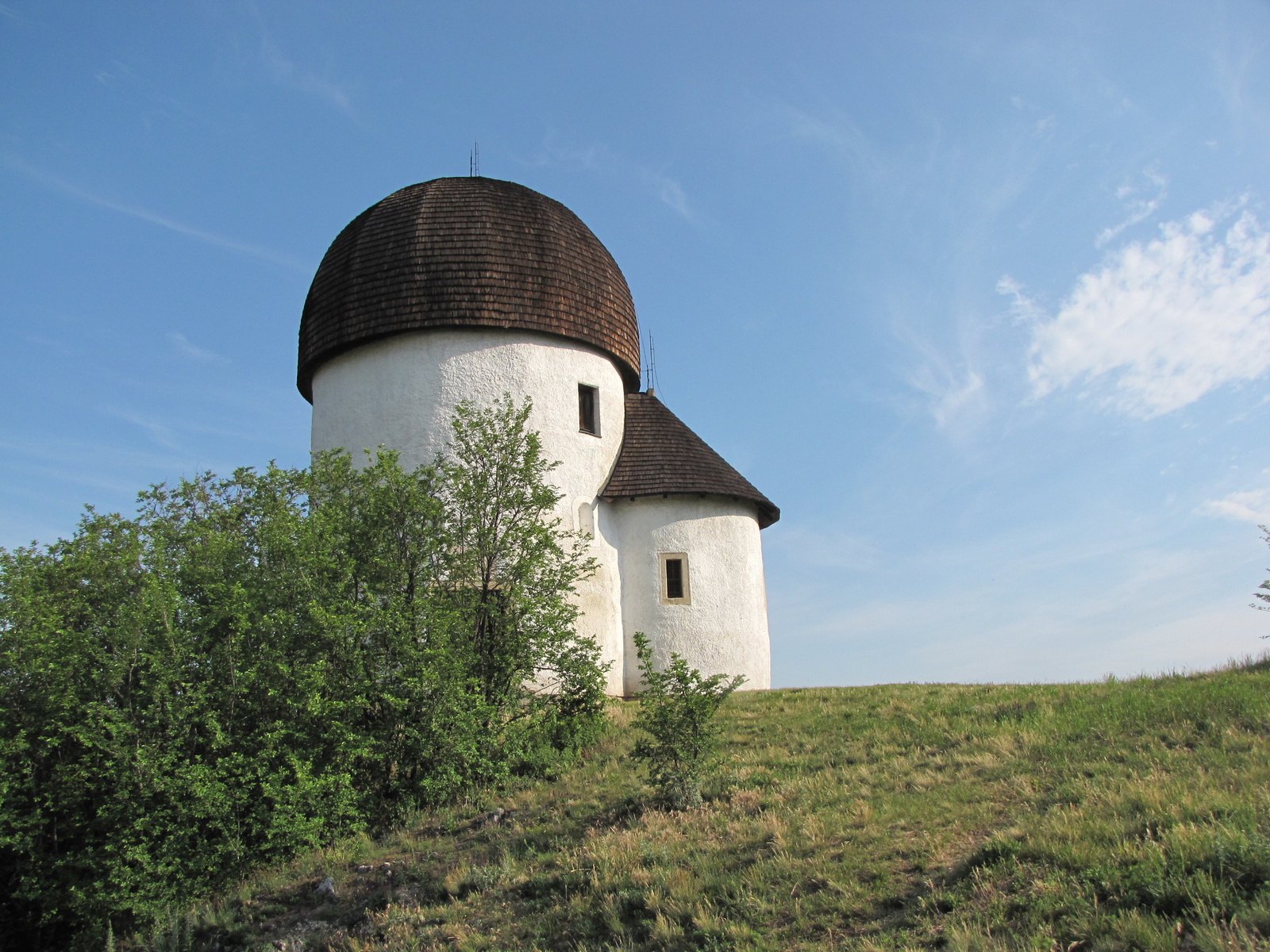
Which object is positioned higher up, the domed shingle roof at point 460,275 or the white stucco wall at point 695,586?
the domed shingle roof at point 460,275

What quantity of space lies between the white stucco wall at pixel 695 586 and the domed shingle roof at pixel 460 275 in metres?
3.49

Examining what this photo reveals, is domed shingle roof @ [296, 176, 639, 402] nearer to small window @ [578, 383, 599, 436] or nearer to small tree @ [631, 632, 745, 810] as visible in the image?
small window @ [578, 383, 599, 436]

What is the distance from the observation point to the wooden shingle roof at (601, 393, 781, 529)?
63.9 ft

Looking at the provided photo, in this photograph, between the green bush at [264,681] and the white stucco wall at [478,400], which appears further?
the white stucco wall at [478,400]

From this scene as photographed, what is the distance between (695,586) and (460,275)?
309 inches

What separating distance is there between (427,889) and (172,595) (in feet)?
15.9

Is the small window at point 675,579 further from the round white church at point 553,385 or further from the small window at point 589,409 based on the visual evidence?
the small window at point 589,409

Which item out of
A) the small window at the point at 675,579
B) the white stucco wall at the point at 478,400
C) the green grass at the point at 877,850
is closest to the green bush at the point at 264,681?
the green grass at the point at 877,850

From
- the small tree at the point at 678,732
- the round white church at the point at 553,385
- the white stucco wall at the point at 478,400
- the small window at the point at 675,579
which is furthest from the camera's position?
the small window at the point at 675,579

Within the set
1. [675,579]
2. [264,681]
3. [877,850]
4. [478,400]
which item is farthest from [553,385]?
[877,850]

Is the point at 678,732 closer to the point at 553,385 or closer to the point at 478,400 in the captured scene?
the point at 478,400

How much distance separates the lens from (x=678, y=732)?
10938 mm

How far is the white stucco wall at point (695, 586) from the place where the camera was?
1917 centimetres

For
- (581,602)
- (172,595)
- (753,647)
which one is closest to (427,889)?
(172,595)
